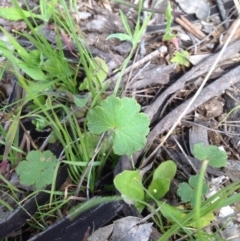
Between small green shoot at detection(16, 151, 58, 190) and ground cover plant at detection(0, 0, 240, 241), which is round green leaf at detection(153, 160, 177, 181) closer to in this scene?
ground cover plant at detection(0, 0, 240, 241)

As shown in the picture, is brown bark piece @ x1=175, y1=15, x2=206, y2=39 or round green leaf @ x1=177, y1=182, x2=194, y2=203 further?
brown bark piece @ x1=175, y1=15, x2=206, y2=39

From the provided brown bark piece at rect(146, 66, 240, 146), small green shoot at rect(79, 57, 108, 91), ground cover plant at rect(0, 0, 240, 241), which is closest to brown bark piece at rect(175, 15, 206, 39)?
ground cover plant at rect(0, 0, 240, 241)

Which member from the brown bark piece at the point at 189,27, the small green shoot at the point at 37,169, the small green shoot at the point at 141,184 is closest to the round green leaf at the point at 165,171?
the small green shoot at the point at 141,184

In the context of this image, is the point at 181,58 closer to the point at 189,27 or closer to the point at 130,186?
the point at 189,27

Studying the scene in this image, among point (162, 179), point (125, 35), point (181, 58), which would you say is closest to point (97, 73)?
point (125, 35)

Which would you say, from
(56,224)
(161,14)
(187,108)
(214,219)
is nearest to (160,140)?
(187,108)

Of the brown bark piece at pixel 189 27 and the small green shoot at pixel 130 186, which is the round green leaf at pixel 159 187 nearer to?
the small green shoot at pixel 130 186
